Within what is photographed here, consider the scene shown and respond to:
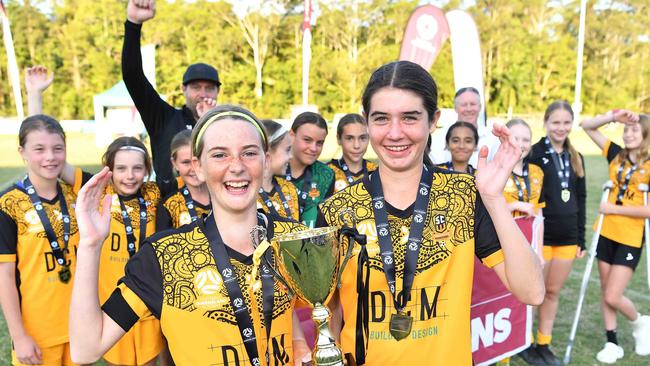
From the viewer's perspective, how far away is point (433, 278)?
6.07 feet

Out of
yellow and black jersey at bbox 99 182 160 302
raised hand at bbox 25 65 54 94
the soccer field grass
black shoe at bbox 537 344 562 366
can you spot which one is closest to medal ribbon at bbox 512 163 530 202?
black shoe at bbox 537 344 562 366

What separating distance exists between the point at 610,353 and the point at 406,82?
13.6 feet

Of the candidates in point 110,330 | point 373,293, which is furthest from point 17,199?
point 373,293

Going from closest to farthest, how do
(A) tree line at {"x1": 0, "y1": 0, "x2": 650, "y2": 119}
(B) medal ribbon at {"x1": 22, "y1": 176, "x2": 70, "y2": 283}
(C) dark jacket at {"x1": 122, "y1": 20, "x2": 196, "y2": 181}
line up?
(B) medal ribbon at {"x1": 22, "y1": 176, "x2": 70, "y2": 283}, (C) dark jacket at {"x1": 122, "y1": 20, "x2": 196, "y2": 181}, (A) tree line at {"x1": 0, "y1": 0, "x2": 650, "y2": 119}

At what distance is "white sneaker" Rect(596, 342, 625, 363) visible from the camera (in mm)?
4633

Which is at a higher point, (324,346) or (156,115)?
(156,115)

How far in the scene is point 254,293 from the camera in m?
1.76

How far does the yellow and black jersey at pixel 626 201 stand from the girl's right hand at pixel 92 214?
180 inches

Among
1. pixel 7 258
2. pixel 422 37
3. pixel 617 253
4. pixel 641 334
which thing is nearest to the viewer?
pixel 7 258

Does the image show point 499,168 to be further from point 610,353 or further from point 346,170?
point 610,353

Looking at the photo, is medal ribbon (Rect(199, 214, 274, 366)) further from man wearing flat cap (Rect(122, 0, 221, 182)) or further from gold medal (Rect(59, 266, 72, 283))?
man wearing flat cap (Rect(122, 0, 221, 182))

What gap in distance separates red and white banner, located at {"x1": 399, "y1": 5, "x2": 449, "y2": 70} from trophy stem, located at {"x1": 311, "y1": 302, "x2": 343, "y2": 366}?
35.5ft

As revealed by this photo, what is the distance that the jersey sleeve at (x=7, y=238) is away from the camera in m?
2.95

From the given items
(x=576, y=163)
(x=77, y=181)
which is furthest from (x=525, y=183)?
(x=77, y=181)
